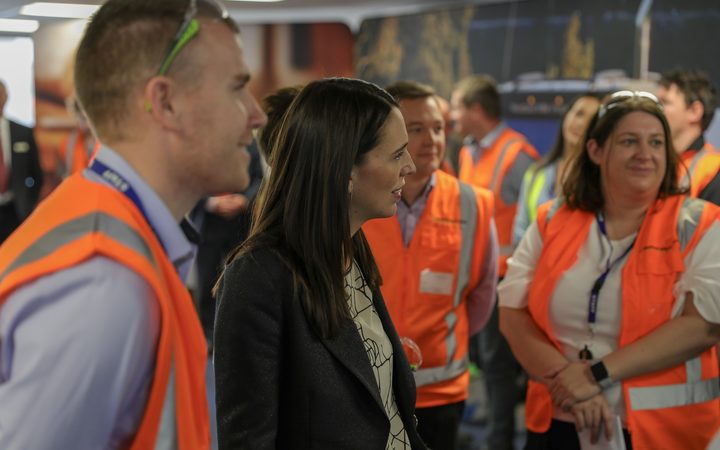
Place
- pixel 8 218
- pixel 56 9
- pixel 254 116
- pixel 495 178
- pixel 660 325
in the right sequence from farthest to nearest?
pixel 56 9 < pixel 8 218 < pixel 495 178 < pixel 660 325 < pixel 254 116

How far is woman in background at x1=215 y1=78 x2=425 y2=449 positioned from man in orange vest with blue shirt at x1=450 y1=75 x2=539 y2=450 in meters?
2.82

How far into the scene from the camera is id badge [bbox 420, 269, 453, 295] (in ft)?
9.59

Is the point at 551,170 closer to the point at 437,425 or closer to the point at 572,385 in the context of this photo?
the point at 437,425

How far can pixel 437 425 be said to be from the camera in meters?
2.89

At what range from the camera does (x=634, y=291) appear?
249 centimetres

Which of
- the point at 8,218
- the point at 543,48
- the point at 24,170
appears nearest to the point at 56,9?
the point at 24,170

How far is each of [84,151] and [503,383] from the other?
3993mm

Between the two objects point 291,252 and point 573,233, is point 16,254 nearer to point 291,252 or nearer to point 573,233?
point 291,252

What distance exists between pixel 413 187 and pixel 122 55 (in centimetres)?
200

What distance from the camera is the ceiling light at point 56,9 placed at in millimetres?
8211

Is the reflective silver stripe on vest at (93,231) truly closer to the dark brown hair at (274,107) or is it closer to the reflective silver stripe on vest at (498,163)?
the dark brown hair at (274,107)

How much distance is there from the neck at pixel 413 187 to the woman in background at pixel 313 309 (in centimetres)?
112

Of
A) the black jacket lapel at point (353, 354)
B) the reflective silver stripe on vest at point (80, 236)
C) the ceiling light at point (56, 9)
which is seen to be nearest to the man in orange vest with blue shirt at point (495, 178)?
the black jacket lapel at point (353, 354)

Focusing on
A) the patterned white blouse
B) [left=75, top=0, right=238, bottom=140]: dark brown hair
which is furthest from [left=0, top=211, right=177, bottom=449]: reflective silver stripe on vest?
the patterned white blouse
